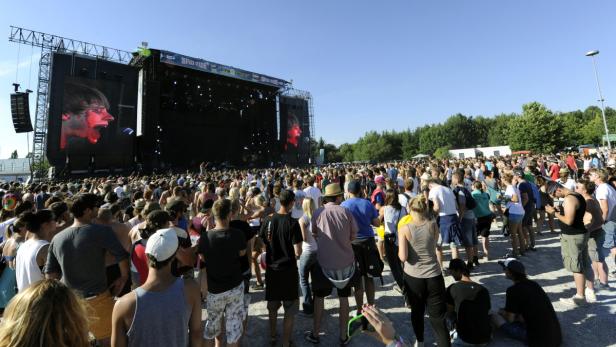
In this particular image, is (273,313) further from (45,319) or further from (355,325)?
(45,319)

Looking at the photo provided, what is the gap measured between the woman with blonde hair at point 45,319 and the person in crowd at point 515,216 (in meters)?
6.36

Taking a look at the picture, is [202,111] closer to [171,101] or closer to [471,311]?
[171,101]

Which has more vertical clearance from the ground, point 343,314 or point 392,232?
point 392,232

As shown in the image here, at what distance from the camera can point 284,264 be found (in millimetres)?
3252

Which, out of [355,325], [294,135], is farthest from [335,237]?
[294,135]

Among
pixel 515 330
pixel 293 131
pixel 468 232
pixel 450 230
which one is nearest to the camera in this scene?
pixel 515 330

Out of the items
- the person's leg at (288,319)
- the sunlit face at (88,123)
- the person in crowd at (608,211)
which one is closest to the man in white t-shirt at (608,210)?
the person in crowd at (608,211)

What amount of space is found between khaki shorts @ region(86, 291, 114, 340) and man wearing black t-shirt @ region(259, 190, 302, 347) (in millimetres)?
1486

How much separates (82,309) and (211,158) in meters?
30.3

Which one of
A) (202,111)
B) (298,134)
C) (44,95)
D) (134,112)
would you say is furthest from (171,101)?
(298,134)

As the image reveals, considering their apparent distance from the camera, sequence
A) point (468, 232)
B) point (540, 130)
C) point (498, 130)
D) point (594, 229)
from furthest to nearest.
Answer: point (498, 130)
point (540, 130)
point (468, 232)
point (594, 229)

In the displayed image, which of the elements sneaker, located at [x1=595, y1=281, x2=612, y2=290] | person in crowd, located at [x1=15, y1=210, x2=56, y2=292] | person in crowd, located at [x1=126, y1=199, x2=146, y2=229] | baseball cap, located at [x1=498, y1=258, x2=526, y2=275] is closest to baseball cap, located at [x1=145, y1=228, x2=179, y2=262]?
person in crowd, located at [x1=15, y1=210, x2=56, y2=292]

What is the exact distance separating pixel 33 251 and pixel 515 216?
6.99m

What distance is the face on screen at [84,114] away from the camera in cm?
1825
